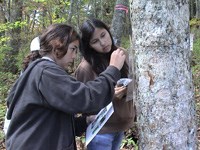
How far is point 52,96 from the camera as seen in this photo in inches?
70.4

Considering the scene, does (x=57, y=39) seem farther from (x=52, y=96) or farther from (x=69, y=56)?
(x=52, y=96)

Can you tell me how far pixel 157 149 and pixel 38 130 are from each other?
0.77 metres

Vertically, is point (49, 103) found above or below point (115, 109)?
above

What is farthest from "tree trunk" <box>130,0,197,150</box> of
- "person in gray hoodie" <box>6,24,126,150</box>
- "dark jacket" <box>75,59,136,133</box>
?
"dark jacket" <box>75,59,136,133</box>

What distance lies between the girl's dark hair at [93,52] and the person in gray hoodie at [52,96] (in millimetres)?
678

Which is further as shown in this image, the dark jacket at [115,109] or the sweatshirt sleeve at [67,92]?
the dark jacket at [115,109]

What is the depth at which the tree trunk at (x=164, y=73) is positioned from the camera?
1.94 metres

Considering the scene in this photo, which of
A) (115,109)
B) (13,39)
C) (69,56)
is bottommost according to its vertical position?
(115,109)

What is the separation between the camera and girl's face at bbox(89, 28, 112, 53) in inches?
107

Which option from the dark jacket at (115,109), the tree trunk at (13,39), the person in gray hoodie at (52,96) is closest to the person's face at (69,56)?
the person in gray hoodie at (52,96)

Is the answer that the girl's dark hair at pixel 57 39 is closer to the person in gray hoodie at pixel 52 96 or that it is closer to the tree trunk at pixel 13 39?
the person in gray hoodie at pixel 52 96

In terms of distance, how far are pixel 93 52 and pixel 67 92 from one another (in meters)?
1.05

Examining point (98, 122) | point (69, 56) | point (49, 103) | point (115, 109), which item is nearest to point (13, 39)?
point (115, 109)

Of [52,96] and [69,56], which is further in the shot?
[69,56]
